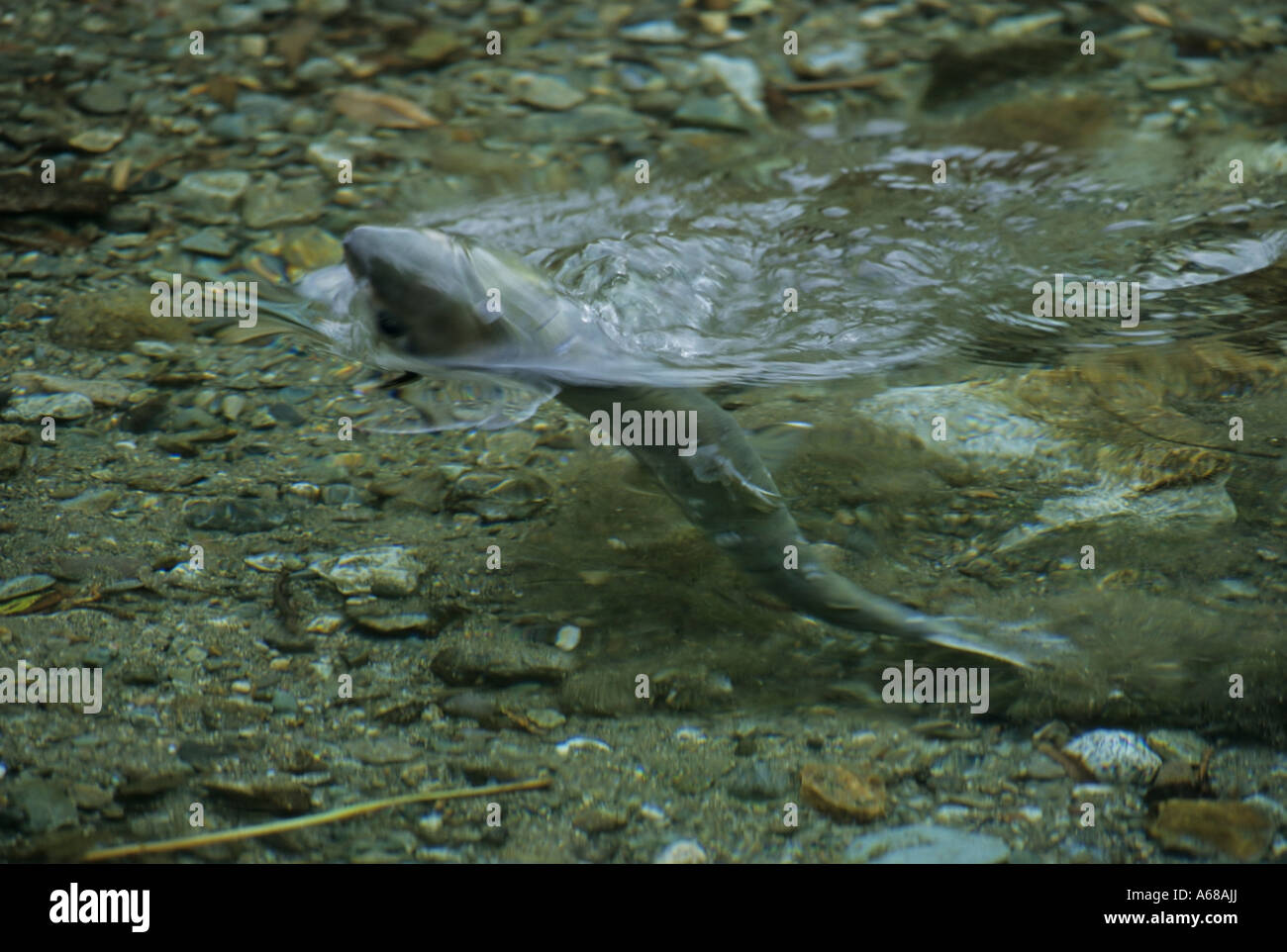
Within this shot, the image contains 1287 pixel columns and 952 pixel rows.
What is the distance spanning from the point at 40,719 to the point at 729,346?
1.96m

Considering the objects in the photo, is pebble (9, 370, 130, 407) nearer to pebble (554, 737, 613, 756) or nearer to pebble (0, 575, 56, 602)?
pebble (0, 575, 56, 602)

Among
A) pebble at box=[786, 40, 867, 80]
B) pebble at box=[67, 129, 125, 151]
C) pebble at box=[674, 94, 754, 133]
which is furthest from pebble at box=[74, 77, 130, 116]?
pebble at box=[786, 40, 867, 80]

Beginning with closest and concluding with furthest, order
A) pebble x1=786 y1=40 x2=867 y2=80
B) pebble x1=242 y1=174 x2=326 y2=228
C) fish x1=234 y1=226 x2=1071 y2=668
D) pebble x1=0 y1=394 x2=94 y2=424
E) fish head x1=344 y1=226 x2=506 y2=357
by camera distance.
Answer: fish x1=234 y1=226 x2=1071 y2=668 < fish head x1=344 y1=226 x2=506 y2=357 < pebble x1=0 y1=394 x2=94 y2=424 < pebble x1=242 y1=174 x2=326 y2=228 < pebble x1=786 y1=40 x2=867 y2=80

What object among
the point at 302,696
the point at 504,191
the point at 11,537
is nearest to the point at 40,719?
the point at 302,696

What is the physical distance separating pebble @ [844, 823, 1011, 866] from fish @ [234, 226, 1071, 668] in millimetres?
512

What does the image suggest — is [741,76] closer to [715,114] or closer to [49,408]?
[715,114]

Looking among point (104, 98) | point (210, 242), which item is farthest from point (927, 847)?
point (104, 98)

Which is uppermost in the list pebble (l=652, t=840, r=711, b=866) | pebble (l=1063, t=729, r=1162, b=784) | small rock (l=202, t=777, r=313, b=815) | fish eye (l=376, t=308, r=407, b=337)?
fish eye (l=376, t=308, r=407, b=337)

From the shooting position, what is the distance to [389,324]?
2723 millimetres

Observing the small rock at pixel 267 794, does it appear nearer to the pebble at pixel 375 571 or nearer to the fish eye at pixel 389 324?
the pebble at pixel 375 571

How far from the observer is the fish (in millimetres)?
2441

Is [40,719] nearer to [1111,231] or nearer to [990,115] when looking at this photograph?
[1111,231]

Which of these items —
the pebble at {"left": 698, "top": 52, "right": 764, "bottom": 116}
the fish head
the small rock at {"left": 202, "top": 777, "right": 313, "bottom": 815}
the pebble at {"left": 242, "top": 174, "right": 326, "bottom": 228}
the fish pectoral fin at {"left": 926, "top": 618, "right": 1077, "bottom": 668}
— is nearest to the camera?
the small rock at {"left": 202, "top": 777, "right": 313, "bottom": 815}

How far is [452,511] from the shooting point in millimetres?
2727
